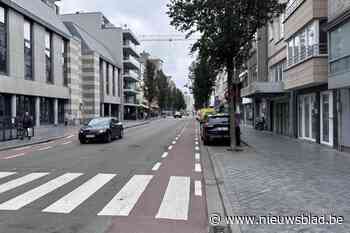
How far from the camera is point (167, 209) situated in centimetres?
700

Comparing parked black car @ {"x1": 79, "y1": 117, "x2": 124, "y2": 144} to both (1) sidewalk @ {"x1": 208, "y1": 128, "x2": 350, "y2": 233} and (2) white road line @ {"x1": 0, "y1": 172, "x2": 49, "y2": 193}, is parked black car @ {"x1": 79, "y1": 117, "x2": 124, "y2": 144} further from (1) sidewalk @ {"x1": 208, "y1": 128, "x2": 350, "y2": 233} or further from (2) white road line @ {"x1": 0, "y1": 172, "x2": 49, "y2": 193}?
(2) white road line @ {"x1": 0, "y1": 172, "x2": 49, "y2": 193}

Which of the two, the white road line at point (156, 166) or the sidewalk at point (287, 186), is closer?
the sidewalk at point (287, 186)

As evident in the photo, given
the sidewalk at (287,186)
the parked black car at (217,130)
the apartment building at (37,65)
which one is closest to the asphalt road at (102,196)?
the sidewalk at (287,186)

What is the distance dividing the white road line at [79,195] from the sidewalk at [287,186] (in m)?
2.72

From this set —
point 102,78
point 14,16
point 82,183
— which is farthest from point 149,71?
point 82,183

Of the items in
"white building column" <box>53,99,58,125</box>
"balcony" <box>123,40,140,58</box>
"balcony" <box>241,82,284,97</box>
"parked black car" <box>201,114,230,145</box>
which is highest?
"balcony" <box>123,40,140,58</box>

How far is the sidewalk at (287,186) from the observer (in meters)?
6.46

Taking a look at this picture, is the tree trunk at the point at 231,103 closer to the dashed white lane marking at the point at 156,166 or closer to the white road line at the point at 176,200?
the dashed white lane marking at the point at 156,166

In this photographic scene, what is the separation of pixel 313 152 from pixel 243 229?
36.7 ft

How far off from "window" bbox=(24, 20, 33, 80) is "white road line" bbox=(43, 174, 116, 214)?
28312 mm

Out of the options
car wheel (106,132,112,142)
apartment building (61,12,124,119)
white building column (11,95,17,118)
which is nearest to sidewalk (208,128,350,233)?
car wheel (106,132,112,142)

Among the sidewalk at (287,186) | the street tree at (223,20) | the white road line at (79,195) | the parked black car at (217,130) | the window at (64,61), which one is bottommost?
the white road line at (79,195)

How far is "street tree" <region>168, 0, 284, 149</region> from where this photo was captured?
1634 centimetres

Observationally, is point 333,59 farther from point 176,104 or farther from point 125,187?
point 176,104
